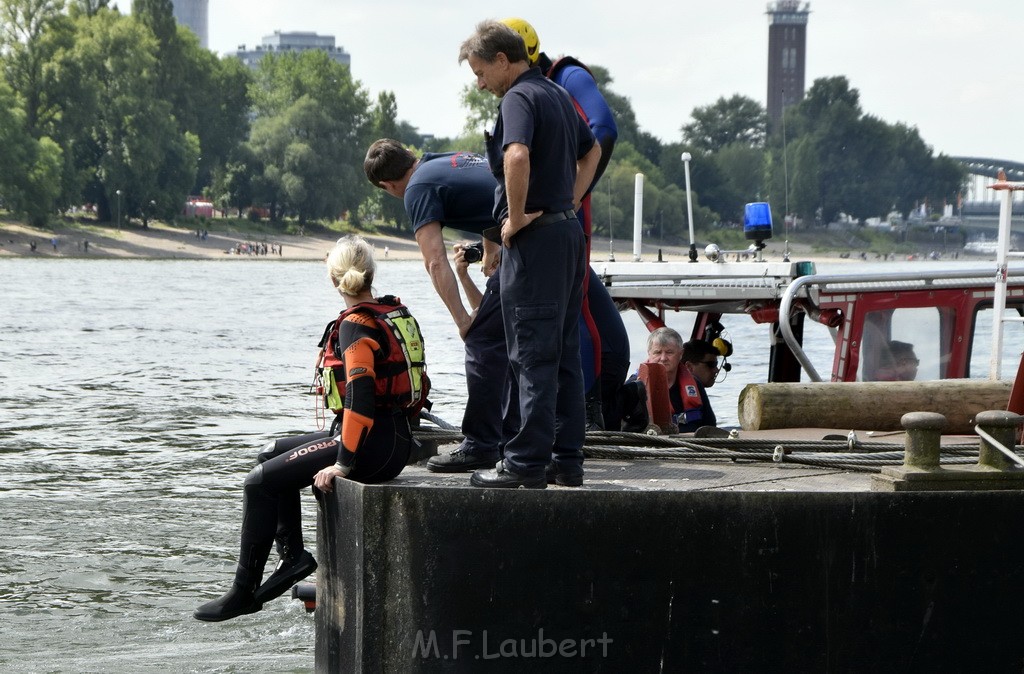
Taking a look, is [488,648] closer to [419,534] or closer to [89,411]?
[419,534]

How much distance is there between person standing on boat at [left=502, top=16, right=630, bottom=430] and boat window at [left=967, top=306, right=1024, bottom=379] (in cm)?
180

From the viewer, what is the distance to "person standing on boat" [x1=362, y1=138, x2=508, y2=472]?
6.38 m

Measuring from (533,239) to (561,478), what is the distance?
0.93 metres

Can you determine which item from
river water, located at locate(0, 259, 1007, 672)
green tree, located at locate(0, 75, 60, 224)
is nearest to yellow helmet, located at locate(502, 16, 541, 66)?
river water, located at locate(0, 259, 1007, 672)

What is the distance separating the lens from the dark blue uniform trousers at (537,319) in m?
5.73

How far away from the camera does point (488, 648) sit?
5.85 metres

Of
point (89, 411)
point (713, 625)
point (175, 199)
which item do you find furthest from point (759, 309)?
point (175, 199)

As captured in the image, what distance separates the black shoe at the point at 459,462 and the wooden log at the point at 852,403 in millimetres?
2264

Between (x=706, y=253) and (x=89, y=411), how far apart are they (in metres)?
13.6

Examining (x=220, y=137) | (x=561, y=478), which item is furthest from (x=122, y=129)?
(x=561, y=478)

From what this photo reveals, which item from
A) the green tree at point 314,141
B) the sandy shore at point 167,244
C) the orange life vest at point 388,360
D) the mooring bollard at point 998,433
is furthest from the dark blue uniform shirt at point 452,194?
the green tree at point 314,141

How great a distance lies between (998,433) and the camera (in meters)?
5.99

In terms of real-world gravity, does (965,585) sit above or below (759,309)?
below

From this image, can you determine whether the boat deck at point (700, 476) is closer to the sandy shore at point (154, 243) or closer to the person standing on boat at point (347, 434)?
the person standing on boat at point (347, 434)
